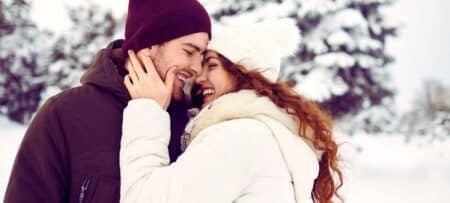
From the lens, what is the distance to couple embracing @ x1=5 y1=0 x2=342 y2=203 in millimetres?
1718

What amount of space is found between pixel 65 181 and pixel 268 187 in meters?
0.57

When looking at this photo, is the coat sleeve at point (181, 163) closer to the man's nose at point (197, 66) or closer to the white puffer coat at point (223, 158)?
the white puffer coat at point (223, 158)

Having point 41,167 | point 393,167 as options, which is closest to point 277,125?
point 41,167

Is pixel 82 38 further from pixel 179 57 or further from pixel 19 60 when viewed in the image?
pixel 179 57

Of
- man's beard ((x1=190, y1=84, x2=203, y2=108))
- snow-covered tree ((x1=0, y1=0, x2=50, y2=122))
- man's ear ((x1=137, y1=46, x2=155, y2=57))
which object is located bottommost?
snow-covered tree ((x1=0, y1=0, x2=50, y2=122))

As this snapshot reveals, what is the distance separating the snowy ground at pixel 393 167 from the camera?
9594mm

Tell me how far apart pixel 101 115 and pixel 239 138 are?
0.45 metres

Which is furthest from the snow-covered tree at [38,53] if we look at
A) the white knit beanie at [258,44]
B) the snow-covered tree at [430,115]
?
the white knit beanie at [258,44]

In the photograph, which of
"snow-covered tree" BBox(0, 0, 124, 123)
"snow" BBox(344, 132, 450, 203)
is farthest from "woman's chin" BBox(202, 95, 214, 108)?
"snow-covered tree" BBox(0, 0, 124, 123)

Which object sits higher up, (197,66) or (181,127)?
(197,66)

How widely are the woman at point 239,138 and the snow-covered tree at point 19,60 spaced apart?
11.4 metres

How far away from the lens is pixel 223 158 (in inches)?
66.7

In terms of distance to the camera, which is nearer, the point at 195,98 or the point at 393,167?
the point at 195,98

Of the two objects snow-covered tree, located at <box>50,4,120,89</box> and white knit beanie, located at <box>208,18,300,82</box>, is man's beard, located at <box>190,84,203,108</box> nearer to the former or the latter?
white knit beanie, located at <box>208,18,300,82</box>
